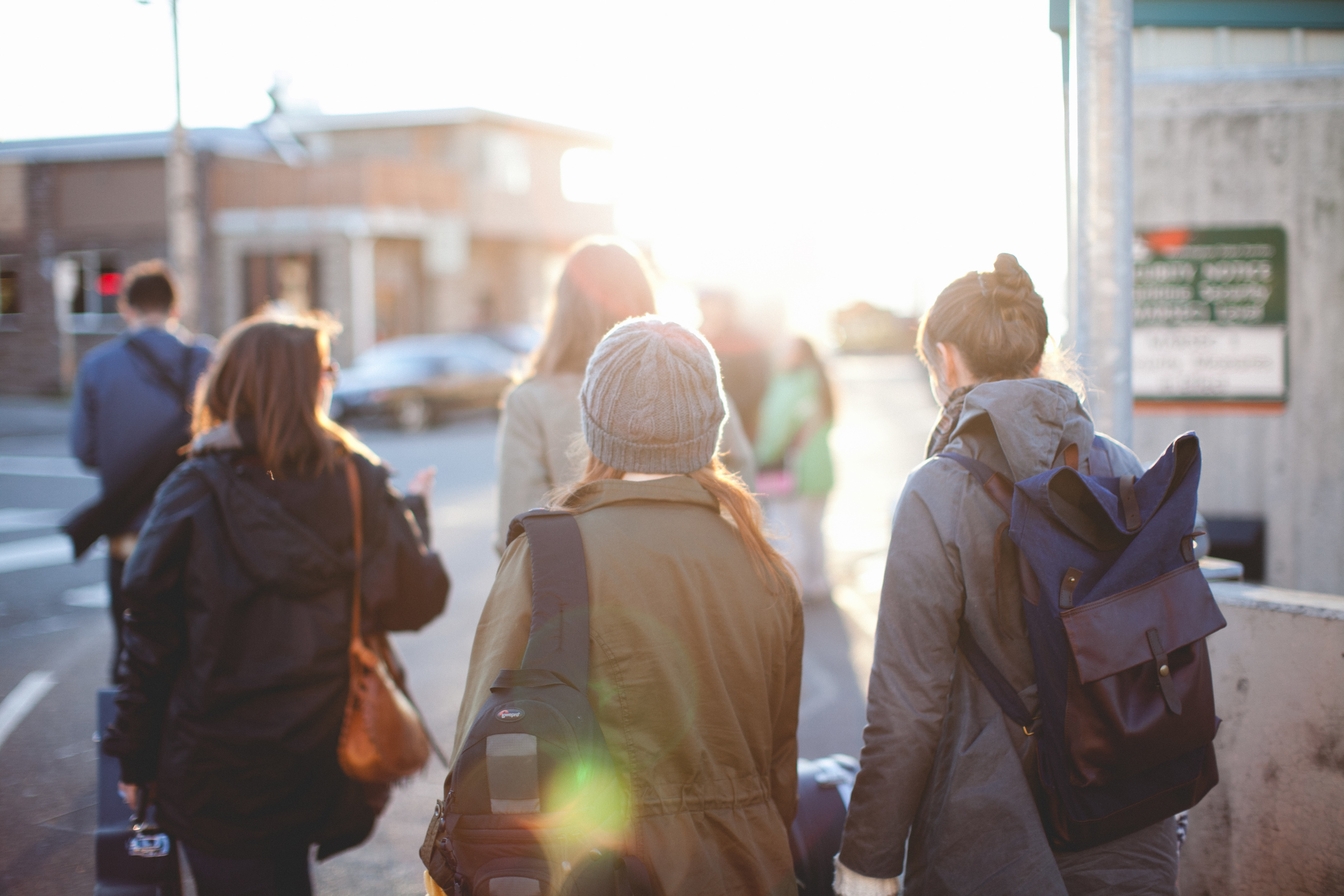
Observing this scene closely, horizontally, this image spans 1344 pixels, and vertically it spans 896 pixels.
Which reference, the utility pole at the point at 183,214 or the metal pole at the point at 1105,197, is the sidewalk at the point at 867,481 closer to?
the metal pole at the point at 1105,197

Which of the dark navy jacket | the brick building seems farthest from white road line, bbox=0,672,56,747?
the brick building

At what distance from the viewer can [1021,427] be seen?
2035mm

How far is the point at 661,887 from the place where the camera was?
1.76 metres

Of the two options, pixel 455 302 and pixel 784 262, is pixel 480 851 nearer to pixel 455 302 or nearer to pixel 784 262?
pixel 784 262

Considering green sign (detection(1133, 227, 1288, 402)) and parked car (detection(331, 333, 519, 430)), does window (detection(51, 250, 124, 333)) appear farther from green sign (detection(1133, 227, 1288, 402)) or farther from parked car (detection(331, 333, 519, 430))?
green sign (detection(1133, 227, 1288, 402))

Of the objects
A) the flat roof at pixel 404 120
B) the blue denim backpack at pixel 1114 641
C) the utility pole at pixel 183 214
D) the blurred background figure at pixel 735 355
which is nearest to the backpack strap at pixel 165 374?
the blurred background figure at pixel 735 355

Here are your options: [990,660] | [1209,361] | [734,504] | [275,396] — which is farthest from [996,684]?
[1209,361]

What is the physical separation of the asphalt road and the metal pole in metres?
2.33

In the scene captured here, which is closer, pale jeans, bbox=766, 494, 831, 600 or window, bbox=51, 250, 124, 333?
pale jeans, bbox=766, 494, 831, 600

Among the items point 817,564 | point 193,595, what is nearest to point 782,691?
point 193,595

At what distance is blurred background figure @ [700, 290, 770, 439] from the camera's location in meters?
6.59

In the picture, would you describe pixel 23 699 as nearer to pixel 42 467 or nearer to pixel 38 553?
pixel 38 553

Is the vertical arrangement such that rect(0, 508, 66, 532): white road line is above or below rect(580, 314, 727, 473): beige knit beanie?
below

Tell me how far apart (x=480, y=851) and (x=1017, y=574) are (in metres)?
1.13
